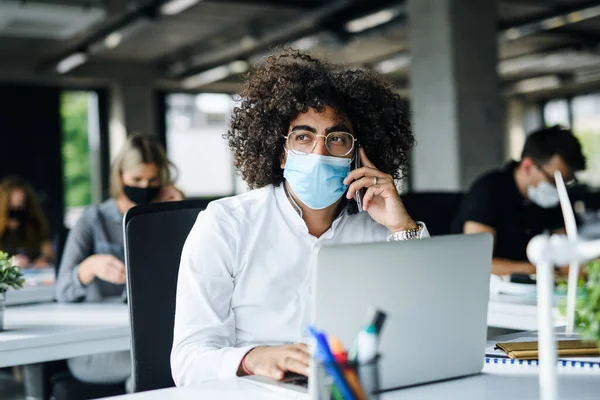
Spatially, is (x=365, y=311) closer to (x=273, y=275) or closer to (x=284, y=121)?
(x=273, y=275)

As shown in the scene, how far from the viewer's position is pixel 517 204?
3707mm

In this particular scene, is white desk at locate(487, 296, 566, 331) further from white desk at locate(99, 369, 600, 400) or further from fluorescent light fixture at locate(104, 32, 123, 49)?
fluorescent light fixture at locate(104, 32, 123, 49)

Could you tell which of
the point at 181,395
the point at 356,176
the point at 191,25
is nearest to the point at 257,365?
the point at 181,395

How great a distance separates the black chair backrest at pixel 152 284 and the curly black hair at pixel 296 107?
28cm

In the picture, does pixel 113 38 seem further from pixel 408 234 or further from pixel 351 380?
pixel 351 380

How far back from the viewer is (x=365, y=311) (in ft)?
3.95

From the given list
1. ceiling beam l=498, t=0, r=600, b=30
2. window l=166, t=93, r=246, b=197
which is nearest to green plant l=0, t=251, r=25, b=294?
ceiling beam l=498, t=0, r=600, b=30

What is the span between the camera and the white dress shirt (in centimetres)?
166

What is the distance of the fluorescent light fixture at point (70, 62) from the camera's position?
30.5 ft

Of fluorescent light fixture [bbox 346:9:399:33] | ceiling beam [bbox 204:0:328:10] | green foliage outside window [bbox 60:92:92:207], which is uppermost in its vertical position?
ceiling beam [bbox 204:0:328:10]

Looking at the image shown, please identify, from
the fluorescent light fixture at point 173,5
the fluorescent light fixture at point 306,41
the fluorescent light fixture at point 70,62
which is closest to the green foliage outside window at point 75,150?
the fluorescent light fixture at point 70,62

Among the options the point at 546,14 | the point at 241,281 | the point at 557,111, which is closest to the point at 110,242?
the point at 241,281

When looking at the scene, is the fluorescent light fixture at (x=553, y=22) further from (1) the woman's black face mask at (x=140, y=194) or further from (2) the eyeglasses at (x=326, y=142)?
(2) the eyeglasses at (x=326, y=142)

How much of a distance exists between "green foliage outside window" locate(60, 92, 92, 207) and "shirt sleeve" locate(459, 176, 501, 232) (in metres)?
8.70
